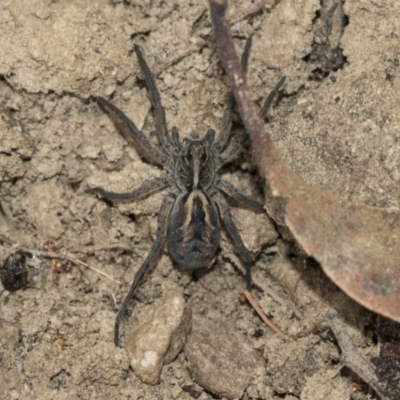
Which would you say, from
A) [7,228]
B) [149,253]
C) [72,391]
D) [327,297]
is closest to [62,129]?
[7,228]

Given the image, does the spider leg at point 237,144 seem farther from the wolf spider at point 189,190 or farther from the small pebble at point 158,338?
the small pebble at point 158,338

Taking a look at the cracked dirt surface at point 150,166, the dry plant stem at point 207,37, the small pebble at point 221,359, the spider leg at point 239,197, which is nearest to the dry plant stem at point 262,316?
the cracked dirt surface at point 150,166

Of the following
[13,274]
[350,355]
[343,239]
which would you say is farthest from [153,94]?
[350,355]

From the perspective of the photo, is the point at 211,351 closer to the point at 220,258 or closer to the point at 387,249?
the point at 220,258

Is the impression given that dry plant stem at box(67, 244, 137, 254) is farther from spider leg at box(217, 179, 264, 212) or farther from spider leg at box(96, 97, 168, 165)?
spider leg at box(217, 179, 264, 212)

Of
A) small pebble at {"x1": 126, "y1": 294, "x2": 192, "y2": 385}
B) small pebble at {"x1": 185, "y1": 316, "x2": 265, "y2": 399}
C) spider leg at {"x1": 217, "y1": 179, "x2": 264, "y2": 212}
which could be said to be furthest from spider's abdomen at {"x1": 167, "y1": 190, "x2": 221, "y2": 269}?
small pebble at {"x1": 185, "y1": 316, "x2": 265, "y2": 399}

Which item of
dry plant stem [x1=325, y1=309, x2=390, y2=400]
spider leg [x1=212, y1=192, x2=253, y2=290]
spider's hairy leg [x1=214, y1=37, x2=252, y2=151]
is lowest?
dry plant stem [x1=325, y1=309, x2=390, y2=400]

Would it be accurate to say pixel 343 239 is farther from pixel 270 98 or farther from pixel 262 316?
pixel 270 98

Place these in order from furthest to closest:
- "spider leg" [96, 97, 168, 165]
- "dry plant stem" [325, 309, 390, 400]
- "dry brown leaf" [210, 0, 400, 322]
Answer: "spider leg" [96, 97, 168, 165] → "dry plant stem" [325, 309, 390, 400] → "dry brown leaf" [210, 0, 400, 322]
